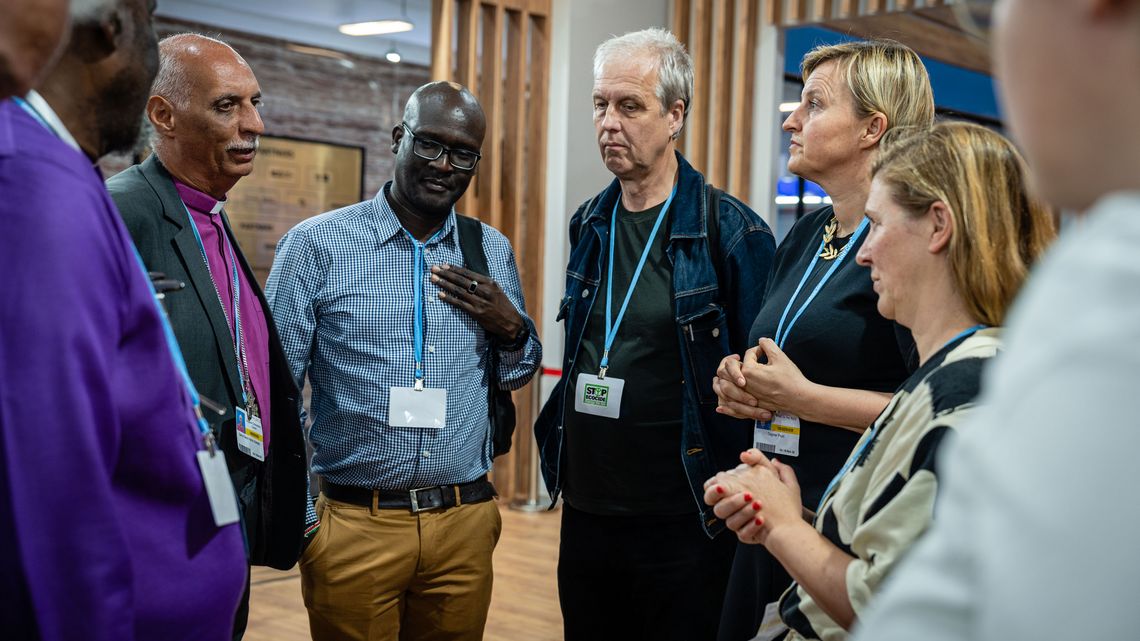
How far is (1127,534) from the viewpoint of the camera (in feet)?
1.58

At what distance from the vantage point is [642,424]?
2.61 meters

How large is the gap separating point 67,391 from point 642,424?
1.72 meters

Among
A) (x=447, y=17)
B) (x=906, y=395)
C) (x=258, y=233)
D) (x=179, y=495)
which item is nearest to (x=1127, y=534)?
(x=906, y=395)

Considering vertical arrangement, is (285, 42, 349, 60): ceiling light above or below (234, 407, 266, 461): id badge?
above

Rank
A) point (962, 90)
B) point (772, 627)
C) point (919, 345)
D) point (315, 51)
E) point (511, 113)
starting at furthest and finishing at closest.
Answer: point (315, 51)
point (962, 90)
point (511, 113)
point (772, 627)
point (919, 345)

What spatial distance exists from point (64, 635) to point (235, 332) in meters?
1.16

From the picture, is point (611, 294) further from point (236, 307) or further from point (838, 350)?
point (236, 307)

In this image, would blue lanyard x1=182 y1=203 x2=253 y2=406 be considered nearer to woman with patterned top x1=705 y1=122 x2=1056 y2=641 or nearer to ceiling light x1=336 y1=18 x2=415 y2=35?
woman with patterned top x1=705 y1=122 x2=1056 y2=641

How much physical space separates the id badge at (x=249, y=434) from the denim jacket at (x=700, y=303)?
915mm

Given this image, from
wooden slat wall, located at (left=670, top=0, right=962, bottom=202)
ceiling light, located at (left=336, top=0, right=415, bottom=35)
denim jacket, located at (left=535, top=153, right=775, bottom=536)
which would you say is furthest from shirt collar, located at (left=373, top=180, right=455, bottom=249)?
ceiling light, located at (left=336, top=0, right=415, bottom=35)

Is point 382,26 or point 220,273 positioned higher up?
point 382,26

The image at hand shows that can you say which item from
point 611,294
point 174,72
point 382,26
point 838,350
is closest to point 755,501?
point 838,350

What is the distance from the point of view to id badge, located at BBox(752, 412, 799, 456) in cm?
221

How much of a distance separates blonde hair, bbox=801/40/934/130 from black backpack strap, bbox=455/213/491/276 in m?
1.14
